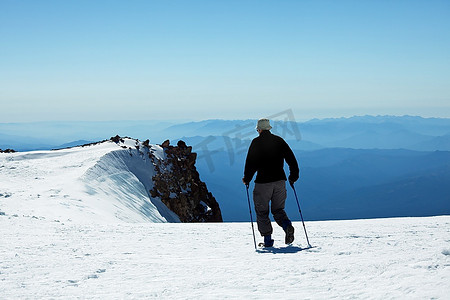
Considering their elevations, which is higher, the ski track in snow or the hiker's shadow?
the ski track in snow

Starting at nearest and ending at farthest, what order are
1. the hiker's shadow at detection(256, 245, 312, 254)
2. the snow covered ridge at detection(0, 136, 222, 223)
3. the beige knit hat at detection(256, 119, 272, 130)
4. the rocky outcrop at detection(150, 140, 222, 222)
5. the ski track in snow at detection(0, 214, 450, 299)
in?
the ski track in snow at detection(0, 214, 450, 299)
the hiker's shadow at detection(256, 245, 312, 254)
the beige knit hat at detection(256, 119, 272, 130)
the snow covered ridge at detection(0, 136, 222, 223)
the rocky outcrop at detection(150, 140, 222, 222)

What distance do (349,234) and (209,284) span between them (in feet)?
17.3

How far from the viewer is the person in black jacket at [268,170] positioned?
741 centimetres

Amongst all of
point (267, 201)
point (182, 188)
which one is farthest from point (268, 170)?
point (182, 188)

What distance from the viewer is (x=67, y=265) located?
5.64 m

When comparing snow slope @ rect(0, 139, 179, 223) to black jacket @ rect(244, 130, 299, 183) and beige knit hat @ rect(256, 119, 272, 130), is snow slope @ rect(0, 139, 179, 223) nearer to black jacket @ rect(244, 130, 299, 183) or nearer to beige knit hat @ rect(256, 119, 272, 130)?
black jacket @ rect(244, 130, 299, 183)

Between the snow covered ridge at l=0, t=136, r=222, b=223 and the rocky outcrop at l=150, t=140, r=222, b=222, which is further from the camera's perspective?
the rocky outcrop at l=150, t=140, r=222, b=222

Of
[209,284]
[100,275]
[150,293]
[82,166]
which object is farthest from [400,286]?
[82,166]

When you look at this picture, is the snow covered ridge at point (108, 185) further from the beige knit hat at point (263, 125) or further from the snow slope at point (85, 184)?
the beige knit hat at point (263, 125)

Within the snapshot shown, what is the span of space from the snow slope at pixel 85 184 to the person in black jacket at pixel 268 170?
7.95m

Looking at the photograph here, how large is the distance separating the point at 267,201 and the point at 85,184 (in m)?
15.3

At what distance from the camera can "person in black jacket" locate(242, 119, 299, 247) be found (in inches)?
292

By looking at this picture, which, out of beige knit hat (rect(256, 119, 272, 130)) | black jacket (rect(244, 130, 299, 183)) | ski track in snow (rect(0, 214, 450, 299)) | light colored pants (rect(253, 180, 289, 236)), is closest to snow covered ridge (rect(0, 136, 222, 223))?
ski track in snow (rect(0, 214, 450, 299))

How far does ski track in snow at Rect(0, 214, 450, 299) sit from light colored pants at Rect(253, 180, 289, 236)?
55cm
